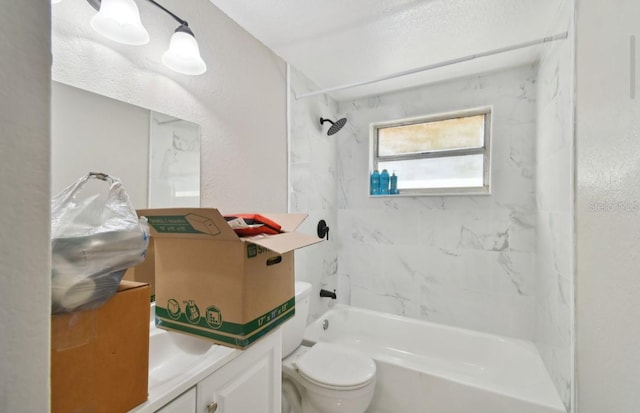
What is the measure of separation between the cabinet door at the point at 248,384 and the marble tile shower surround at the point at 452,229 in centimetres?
161

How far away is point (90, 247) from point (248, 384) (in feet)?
2.34

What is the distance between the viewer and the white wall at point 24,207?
0.93 ft

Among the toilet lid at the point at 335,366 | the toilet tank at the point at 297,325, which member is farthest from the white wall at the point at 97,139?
the toilet lid at the point at 335,366

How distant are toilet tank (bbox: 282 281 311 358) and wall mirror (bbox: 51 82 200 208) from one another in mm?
806

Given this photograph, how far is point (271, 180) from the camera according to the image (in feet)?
5.96

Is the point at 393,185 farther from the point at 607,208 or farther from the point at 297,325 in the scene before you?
the point at 607,208

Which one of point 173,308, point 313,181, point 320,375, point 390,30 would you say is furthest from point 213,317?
point 390,30

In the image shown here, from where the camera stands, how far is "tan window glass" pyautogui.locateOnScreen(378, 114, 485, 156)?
7.49ft

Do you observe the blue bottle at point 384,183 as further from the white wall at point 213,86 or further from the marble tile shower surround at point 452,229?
the white wall at point 213,86

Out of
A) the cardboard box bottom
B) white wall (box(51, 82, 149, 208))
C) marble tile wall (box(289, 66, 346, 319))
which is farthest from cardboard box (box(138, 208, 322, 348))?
marble tile wall (box(289, 66, 346, 319))

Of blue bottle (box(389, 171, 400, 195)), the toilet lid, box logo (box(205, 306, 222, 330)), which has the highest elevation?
blue bottle (box(389, 171, 400, 195))

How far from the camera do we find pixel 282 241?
32.8 inches

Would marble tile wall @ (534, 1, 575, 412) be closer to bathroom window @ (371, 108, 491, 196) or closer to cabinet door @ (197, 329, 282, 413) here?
bathroom window @ (371, 108, 491, 196)

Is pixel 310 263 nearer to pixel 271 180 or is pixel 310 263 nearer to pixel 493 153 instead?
pixel 271 180
